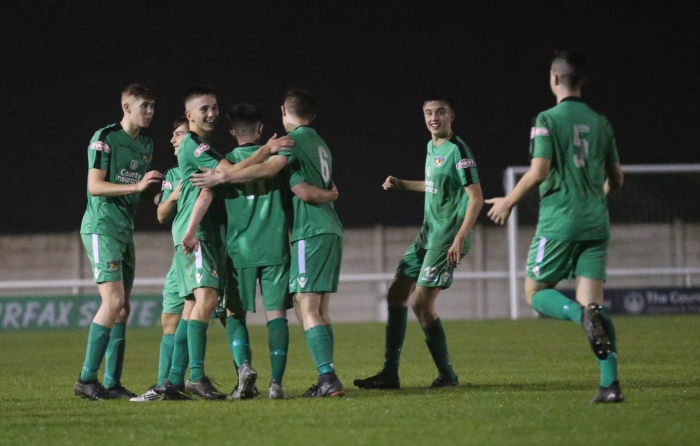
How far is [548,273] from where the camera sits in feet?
20.6

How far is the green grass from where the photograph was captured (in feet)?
16.6

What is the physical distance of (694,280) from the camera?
78.2ft

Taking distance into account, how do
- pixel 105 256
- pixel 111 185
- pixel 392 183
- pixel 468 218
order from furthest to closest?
pixel 392 183 → pixel 468 218 → pixel 105 256 → pixel 111 185

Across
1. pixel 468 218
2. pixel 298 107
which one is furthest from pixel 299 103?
pixel 468 218

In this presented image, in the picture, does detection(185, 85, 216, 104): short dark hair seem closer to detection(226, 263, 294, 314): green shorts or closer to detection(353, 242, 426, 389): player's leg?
detection(226, 263, 294, 314): green shorts

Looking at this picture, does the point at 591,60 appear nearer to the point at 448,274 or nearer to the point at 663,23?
the point at 663,23

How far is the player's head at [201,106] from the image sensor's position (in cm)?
707

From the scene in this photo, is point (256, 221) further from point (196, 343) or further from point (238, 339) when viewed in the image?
point (196, 343)

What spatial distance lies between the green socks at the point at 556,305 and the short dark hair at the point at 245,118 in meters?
2.25

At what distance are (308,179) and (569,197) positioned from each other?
1798 millimetres

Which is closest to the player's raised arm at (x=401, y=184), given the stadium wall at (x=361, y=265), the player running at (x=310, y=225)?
the player running at (x=310, y=225)

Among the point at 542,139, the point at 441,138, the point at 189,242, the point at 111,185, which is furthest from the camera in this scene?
the point at 441,138

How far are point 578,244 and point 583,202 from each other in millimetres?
250

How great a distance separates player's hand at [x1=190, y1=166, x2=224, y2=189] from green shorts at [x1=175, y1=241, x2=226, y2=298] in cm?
43
